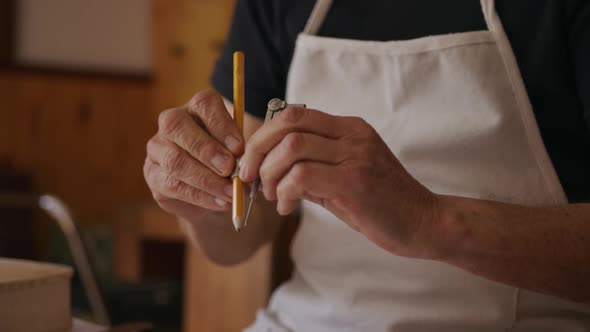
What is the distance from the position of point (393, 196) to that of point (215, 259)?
532 mm

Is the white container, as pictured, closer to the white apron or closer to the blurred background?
the white apron

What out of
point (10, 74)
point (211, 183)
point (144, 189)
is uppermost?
point (211, 183)

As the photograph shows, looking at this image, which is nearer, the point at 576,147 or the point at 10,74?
the point at 576,147

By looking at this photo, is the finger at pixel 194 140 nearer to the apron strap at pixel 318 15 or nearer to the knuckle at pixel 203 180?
the knuckle at pixel 203 180

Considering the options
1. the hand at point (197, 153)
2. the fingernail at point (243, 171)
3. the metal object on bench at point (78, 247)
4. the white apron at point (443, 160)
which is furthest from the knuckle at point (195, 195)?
the metal object on bench at point (78, 247)

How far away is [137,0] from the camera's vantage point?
12.5 ft

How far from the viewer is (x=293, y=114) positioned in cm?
72

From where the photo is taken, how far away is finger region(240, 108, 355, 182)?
0.72m

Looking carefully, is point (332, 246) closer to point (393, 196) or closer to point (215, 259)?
point (215, 259)

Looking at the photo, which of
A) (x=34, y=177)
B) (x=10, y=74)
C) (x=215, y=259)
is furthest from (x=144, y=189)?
(x=215, y=259)

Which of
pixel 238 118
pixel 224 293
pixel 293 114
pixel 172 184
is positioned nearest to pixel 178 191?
pixel 172 184

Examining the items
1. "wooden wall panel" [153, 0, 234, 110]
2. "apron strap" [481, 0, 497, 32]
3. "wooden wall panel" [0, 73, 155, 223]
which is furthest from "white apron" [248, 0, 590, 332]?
"wooden wall panel" [0, 73, 155, 223]

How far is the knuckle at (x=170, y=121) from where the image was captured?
34.9 inches

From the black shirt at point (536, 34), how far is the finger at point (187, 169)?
0.95ft
